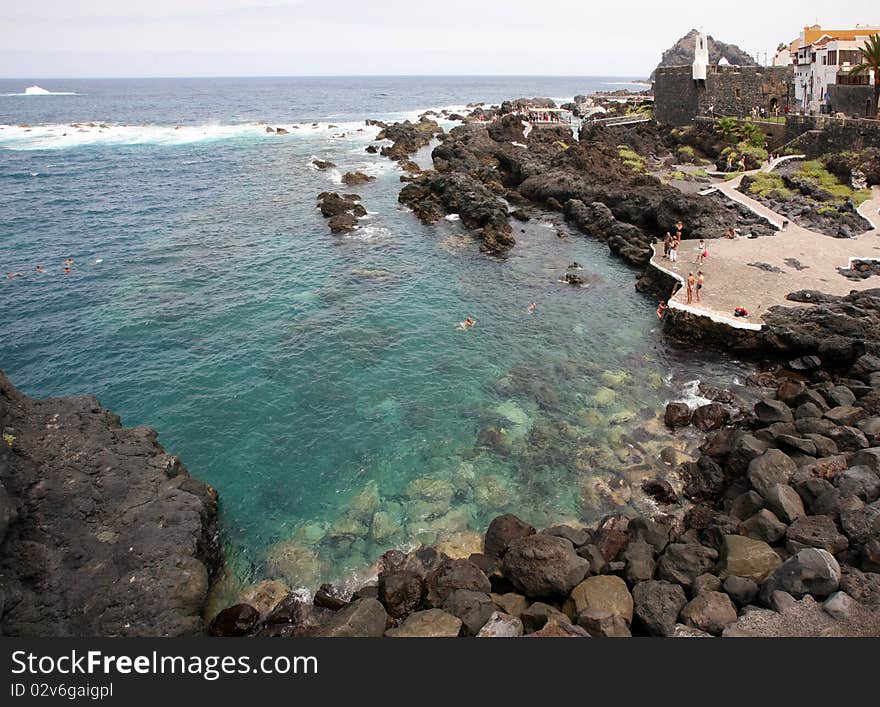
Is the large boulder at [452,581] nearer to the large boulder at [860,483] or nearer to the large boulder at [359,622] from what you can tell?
the large boulder at [359,622]

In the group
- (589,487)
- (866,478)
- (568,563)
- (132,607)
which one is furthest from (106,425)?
(866,478)

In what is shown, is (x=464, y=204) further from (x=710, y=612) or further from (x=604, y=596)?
(x=710, y=612)

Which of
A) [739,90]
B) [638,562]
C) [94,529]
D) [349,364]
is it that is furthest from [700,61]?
[94,529]

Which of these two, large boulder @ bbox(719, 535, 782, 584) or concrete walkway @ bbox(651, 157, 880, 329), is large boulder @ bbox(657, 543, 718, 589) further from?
concrete walkway @ bbox(651, 157, 880, 329)

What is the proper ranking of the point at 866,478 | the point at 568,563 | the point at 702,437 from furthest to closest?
the point at 702,437
the point at 866,478
the point at 568,563

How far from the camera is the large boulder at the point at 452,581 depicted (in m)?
17.1

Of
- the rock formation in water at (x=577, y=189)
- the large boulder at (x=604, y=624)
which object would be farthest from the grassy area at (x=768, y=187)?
the large boulder at (x=604, y=624)

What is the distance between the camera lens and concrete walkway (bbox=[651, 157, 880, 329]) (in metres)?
31.5

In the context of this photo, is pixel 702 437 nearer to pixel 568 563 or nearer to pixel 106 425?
pixel 568 563

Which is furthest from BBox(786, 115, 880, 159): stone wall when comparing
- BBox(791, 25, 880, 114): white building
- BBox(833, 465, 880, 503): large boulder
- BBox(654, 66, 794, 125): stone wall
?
BBox(833, 465, 880, 503): large boulder

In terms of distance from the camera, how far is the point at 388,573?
58.9ft

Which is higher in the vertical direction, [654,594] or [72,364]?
[72,364]

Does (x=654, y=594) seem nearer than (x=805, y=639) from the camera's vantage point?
No

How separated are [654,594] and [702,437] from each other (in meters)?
11.0
